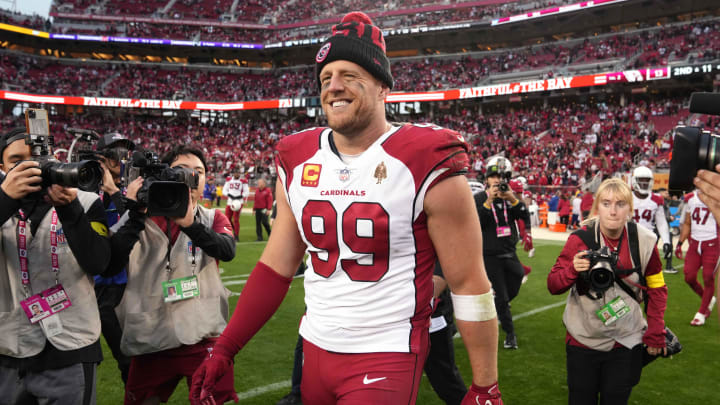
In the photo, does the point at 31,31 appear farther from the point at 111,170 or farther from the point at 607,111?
the point at 111,170

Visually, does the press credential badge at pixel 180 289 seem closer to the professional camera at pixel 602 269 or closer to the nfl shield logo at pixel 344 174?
the nfl shield logo at pixel 344 174

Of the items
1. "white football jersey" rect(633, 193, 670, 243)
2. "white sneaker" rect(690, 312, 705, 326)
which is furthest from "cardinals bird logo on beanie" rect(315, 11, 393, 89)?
"white football jersey" rect(633, 193, 670, 243)

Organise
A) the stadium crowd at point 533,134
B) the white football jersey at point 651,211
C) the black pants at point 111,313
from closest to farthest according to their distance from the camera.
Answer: the black pants at point 111,313, the white football jersey at point 651,211, the stadium crowd at point 533,134

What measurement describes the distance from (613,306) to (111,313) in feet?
11.5

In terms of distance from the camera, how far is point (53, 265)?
244 cm

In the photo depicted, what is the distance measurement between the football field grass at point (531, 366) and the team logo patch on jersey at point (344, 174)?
296 centimetres

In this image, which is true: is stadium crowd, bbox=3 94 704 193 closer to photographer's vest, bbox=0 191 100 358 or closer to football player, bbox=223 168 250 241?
football player, bbox=223 168 250 241

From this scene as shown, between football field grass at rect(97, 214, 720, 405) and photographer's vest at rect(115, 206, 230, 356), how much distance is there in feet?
4.94

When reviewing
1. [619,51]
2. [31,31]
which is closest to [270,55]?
[31,31]

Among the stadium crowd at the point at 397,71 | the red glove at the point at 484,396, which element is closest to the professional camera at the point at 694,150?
the red glove at the point at 484,396

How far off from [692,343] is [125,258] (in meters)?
6.28

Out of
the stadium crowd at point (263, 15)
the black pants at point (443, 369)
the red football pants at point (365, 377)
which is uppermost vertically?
the stadium crowd at point (263, 15)

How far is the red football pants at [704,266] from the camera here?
21.8ft

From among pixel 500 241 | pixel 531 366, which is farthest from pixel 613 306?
pixel 500 241
